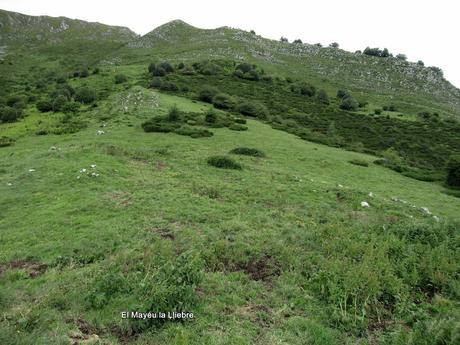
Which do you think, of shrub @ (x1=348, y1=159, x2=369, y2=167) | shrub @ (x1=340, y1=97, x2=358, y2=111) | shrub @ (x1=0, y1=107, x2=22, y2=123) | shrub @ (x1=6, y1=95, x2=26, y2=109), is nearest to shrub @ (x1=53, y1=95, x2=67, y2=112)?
shrub @ (x1=0, y1=107, x2=22, y2=123)

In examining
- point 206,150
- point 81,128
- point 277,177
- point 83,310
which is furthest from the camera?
point 81,128

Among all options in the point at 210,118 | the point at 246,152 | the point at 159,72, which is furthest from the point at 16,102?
the point at 246,152

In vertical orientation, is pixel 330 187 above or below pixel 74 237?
above

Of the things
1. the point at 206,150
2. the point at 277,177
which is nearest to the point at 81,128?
the point at 206,150

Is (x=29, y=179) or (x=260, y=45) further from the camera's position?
(x=260, y=45)

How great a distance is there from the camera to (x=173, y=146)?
86.4 feet

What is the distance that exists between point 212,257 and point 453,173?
85.5ft

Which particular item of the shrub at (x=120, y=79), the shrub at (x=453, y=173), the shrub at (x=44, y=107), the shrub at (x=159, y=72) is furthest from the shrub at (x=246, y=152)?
the shrub at (x=159, y=72)

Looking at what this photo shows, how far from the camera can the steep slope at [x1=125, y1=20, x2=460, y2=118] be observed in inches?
3824

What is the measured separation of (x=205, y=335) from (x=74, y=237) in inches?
263

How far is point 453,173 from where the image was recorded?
91.7 feet

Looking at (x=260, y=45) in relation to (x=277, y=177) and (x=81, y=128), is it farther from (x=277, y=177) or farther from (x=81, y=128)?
(x=277, y=177)

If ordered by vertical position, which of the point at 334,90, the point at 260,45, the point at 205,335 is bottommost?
the point at 205,335

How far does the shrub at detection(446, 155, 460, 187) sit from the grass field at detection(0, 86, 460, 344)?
23.5ft
